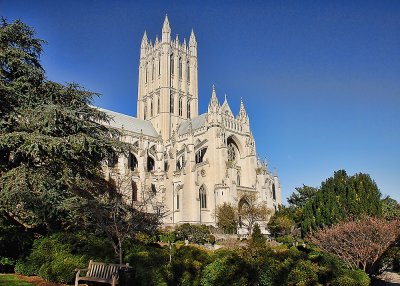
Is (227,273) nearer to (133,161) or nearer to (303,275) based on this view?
(303,275)

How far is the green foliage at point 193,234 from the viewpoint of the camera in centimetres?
3525

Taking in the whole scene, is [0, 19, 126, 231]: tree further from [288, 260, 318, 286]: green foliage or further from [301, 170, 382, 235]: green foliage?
[301, 170, 382, 235]: green foliage

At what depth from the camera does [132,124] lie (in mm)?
63594

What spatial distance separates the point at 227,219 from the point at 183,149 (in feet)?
50.4

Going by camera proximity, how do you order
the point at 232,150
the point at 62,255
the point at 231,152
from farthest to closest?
the point at 232,150 → the point at 231,152 → the point at 62,255

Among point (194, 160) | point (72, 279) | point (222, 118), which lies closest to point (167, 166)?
point (194, 160)

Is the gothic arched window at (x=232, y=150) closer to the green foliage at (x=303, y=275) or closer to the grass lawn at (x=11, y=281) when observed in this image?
the green foliage at (x=303, y=275)

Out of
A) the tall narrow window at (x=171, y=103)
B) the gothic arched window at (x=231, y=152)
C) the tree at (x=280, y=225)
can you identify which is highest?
the tall narrow window at (x=171, y=103)

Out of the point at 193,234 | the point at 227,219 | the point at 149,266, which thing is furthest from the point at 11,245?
the point at 227,219

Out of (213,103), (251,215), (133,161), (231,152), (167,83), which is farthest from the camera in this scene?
(167,83)

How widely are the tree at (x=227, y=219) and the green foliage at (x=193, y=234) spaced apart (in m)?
5.95

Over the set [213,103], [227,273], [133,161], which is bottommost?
[227,273]

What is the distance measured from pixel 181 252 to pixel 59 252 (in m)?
4.71

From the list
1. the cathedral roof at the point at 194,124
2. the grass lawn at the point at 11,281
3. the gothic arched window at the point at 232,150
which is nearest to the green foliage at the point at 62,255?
the grass lawn at the point at 11,281
